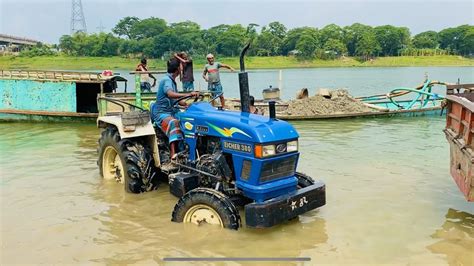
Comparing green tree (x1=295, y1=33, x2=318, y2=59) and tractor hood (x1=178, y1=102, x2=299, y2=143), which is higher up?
green tree (x1=295, y1=33, x2=318, y2=59)

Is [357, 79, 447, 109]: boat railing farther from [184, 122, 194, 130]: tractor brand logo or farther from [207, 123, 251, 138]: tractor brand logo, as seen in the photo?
[207, 123, 251, 138]: tractor brand logo

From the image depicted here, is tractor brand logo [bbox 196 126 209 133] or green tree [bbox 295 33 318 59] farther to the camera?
green tree [bbox 295 33 318 59]

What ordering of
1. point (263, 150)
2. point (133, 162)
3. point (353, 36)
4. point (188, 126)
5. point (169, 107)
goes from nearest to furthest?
1. point (263, 150)
2. point (188, 126)
3. point (169, 107)
4. point (133, 162)
5. point (353, 36)

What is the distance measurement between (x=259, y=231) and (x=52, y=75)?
492 inches

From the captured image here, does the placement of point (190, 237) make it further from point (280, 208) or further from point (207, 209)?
point (280, 208)

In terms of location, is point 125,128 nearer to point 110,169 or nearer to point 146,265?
point 110,169

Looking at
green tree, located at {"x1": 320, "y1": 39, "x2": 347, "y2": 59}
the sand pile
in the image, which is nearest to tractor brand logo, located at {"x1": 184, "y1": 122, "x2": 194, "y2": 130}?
the sand pile

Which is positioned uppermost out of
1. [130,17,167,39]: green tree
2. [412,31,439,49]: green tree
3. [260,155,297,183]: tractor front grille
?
[130,17,167,39]: green tree

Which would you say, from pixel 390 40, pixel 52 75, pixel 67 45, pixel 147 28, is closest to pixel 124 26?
pixel 147 28

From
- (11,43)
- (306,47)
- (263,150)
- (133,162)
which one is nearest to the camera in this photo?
(263,150)

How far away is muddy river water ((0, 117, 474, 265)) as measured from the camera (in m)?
5.00

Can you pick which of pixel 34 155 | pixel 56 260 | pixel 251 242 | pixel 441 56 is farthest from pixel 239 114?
pixel 441 56

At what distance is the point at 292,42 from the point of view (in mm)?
88188

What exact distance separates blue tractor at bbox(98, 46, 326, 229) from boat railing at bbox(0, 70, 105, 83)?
990cm
